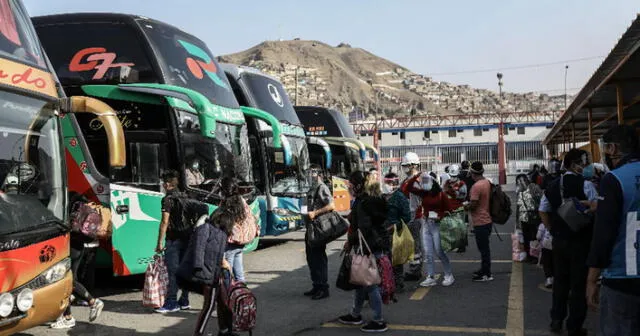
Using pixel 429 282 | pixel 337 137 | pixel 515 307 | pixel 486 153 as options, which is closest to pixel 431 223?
pixel 429 282

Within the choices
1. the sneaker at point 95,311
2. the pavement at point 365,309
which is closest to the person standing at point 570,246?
the pavement at point 365,309

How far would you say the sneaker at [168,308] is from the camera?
701cm

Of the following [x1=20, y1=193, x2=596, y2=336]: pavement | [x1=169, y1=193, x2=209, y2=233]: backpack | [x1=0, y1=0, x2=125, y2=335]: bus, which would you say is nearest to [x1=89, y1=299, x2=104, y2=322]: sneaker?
[x1=20, y1=193, x2=596, y2=336]: pavement

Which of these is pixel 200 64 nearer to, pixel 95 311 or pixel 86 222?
pixel 86 222

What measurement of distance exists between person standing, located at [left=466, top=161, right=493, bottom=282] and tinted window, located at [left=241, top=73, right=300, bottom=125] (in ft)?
19.5

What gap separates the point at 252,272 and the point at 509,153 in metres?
44.1

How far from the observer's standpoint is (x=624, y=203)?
11.1 ft

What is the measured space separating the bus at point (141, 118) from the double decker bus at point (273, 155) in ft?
9.27

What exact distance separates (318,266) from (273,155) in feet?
17.9

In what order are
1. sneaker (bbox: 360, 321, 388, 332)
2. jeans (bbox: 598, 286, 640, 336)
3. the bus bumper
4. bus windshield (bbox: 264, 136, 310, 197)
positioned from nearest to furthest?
jeans (bbox: 598, 286, 640, 336) < the bus bumper < sneaker (bbox: 360, 321, 388, 332) < bus windshield (bbox: 264, 136, 310, 197)

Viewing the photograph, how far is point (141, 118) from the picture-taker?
8.30 m

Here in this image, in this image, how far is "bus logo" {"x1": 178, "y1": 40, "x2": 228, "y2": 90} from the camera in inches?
368

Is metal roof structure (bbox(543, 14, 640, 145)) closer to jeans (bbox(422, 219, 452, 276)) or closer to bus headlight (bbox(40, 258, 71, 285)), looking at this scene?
jeans (bbox(422, 219, 452, 276))

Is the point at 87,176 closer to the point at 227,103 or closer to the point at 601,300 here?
the point at 227,103
